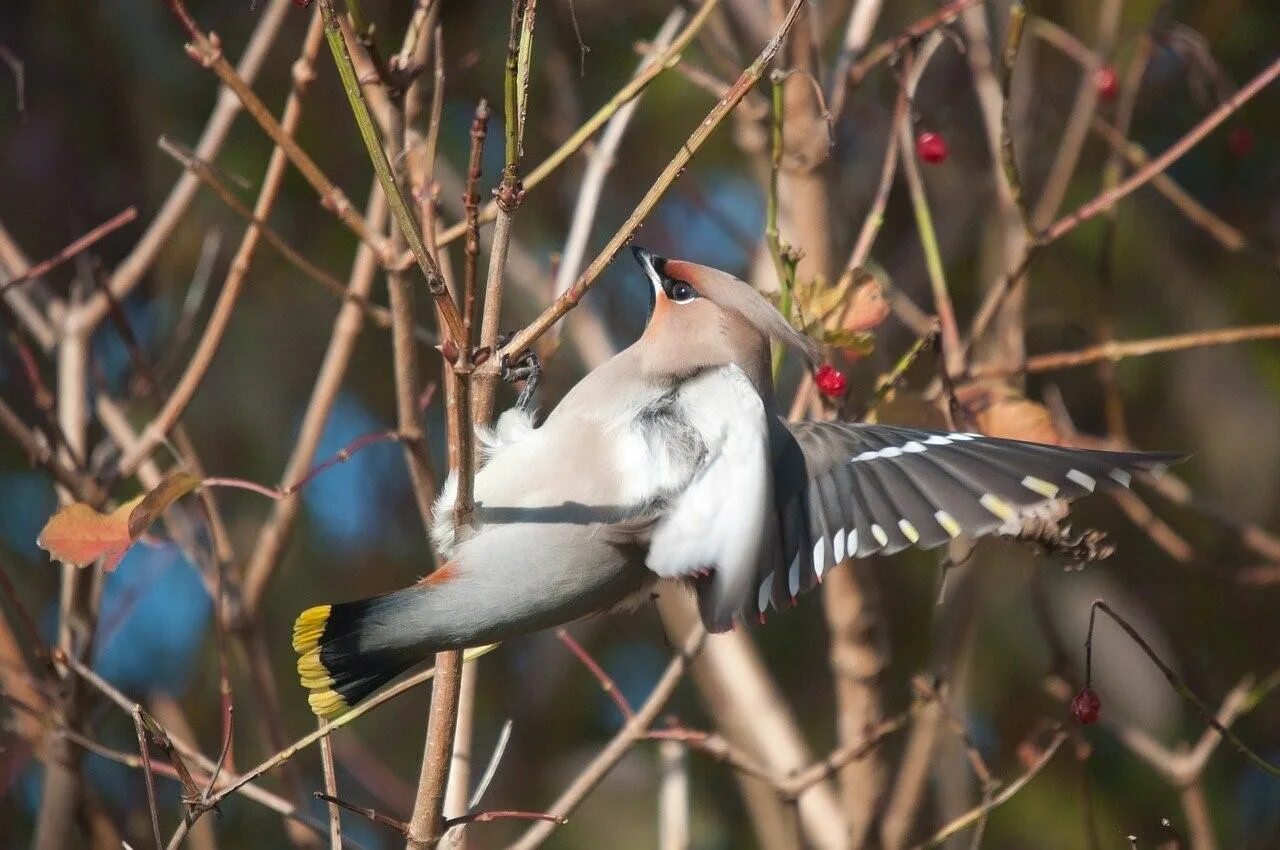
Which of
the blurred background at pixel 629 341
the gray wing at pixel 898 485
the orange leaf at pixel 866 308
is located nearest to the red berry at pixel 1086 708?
the gray wing at pixel 898 485

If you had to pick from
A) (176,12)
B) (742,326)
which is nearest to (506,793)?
(742,326)

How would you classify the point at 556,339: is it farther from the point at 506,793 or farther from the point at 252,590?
the point at 506,793

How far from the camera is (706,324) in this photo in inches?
106

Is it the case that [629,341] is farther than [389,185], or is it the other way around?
[629,341]

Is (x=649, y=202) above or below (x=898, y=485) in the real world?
above

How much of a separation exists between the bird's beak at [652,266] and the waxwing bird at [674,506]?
25cm

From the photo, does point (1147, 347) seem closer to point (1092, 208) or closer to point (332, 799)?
point (1092, 208)

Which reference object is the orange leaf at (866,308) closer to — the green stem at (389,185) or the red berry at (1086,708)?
the red berry at (1086,708)

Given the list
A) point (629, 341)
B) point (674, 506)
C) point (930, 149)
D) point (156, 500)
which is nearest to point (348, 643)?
point (156, 500)

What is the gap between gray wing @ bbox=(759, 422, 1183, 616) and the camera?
2182 millimetres

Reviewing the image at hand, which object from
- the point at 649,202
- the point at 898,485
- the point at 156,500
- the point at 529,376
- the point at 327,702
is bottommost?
the point at 327,702

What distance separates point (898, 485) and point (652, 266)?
721mm

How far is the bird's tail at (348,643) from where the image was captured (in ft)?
7.37

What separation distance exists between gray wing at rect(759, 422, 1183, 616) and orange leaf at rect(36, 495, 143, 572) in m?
0.86
